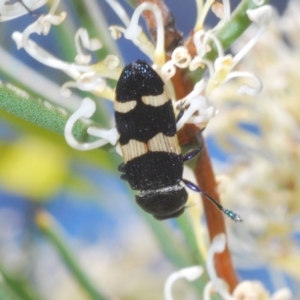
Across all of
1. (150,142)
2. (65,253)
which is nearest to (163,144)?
(150,142)

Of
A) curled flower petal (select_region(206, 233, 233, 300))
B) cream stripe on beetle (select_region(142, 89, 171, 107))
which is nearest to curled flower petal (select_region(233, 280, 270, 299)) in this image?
curled flower petal (select_region(206, 233, 233, 300))

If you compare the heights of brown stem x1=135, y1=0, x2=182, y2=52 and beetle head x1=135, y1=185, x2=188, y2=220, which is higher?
brown stem x1=135, y1=0, x2=182, y2=52

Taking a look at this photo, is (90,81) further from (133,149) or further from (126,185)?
(126,185)

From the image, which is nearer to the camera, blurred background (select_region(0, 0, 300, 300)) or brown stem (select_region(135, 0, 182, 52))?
brown stem (select_region(135, 0, 182, 52))

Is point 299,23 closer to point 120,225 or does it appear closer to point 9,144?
point 9,144


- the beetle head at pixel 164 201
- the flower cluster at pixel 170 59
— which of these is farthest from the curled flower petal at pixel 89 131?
the beetle head at pixel 164 201

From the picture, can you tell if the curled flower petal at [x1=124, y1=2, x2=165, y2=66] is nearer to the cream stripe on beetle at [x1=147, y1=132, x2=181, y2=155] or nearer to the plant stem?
the cream stripe on beetle at [x1=147, y1=132, x2=181, y2=155]

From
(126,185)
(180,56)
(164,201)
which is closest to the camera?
(180,56)
